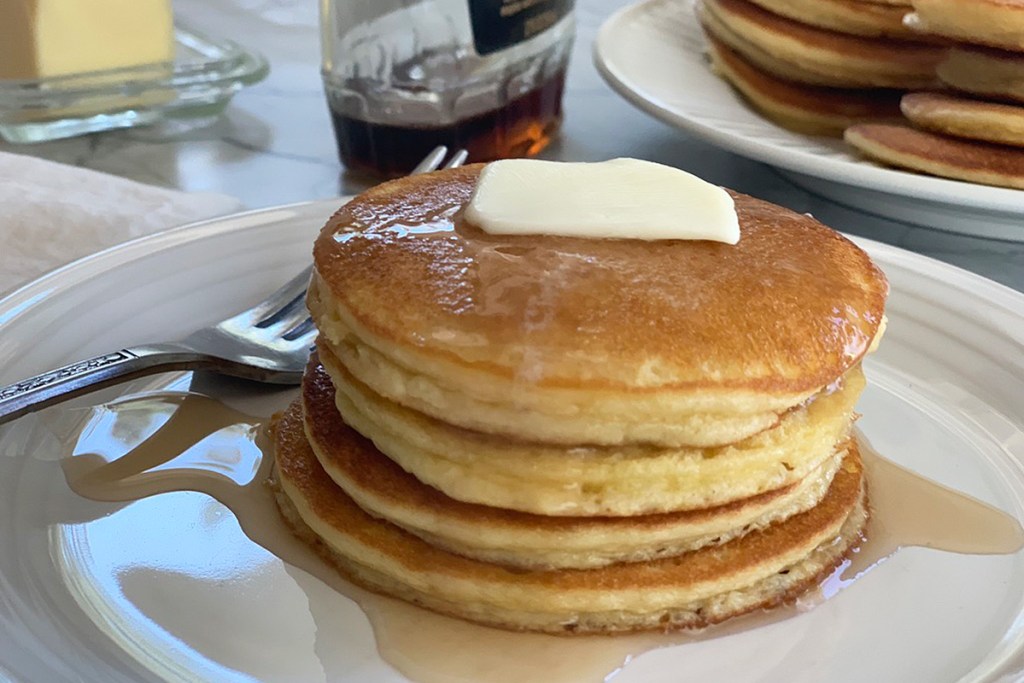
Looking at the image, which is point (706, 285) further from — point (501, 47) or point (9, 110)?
point (9, 110)

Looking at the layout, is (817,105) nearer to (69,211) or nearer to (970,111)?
(970,111)

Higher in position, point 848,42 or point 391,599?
point 848,42

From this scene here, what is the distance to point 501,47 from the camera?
1896 millimetres

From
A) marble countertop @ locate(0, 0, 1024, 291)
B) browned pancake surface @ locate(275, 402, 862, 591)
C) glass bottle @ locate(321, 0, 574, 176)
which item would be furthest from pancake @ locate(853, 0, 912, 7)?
browned pancake surface @ locate(275, 402, 862, 591)

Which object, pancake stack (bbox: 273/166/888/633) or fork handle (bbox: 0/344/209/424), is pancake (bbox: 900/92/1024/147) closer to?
pancake stack (bbox: 273/166/888/633)

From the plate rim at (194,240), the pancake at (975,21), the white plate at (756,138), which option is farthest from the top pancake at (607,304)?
the pancake at (975,21)

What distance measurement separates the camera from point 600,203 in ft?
3.36

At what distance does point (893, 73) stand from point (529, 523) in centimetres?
132

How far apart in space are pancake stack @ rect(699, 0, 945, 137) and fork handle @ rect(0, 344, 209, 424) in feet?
3.95

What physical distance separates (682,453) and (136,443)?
0.58 m

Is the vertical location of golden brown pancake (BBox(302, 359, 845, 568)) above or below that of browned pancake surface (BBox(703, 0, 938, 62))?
below

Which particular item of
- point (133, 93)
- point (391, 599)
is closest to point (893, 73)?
point (391, 599)

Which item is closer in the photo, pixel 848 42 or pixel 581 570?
pixel 581 570

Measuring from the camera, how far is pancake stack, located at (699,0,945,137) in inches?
71.9
